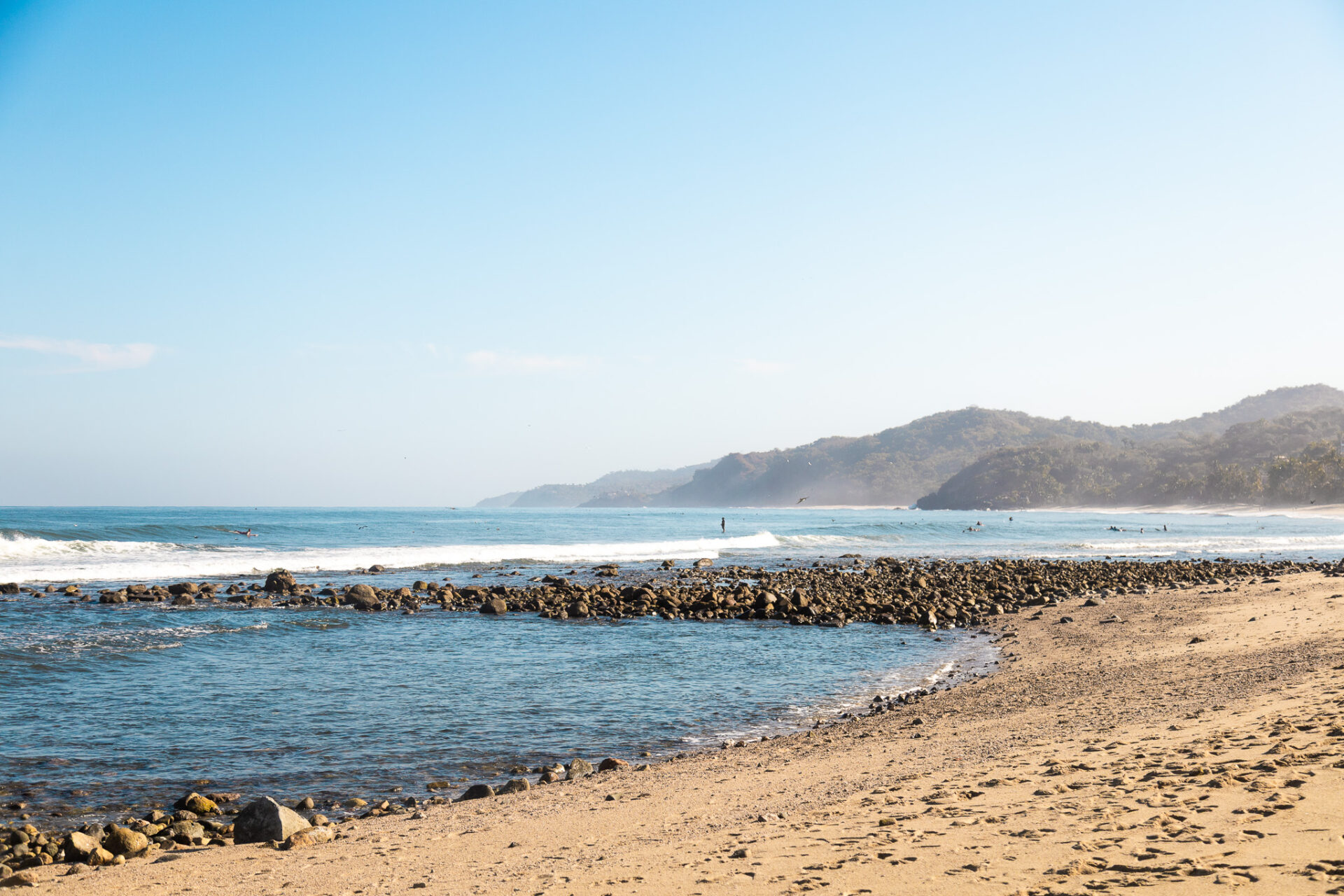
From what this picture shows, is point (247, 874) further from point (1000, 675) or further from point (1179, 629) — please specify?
point (1179, 629)

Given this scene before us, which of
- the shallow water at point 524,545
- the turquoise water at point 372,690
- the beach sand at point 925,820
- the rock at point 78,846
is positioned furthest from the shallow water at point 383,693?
the shallow water at point 524,545

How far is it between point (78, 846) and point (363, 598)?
61.4 ft

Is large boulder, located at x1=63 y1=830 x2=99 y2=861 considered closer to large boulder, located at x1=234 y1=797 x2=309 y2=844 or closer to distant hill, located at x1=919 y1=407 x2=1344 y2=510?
large boulder, located at x1=234 y1=797 x2=309 y2=844

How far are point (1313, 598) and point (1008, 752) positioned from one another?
16.7 m

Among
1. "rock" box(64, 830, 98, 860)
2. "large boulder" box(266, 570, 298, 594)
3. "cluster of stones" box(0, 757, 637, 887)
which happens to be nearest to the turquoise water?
"cluster of stones" box(0, 757, 637, 887)

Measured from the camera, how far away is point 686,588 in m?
28.3

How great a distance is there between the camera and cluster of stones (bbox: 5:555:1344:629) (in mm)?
22578

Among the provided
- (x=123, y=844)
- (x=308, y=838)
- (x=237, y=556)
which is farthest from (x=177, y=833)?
(x=237, y=556)

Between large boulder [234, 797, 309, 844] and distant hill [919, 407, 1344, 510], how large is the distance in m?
139

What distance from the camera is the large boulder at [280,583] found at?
27953 millimetres

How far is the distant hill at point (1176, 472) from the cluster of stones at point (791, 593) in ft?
342

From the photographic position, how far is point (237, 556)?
4162cm

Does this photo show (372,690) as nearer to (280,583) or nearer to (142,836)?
(142,836)

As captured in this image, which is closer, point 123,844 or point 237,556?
point 123,844
